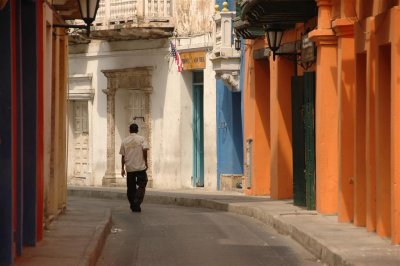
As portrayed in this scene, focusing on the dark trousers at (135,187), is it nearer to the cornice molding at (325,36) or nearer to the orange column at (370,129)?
the cornice molding at (325,36)

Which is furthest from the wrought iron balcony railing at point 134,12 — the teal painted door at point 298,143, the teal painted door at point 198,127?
the teal painted door at point 298,143

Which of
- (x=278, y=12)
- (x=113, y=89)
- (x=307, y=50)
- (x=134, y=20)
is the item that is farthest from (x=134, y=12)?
(x=307, y=50)

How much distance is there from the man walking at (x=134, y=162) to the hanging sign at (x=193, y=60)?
7884 millimetres

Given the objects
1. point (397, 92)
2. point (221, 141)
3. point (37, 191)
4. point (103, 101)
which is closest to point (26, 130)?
point (37, 191)

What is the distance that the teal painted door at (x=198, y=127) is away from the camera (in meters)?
31.4

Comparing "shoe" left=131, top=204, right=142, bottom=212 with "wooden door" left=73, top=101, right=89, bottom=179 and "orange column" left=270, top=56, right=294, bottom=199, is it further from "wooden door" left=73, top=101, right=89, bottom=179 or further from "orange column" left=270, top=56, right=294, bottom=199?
"wooden door" left=73, top=101, right=89, bottom=179

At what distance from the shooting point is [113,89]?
109ft

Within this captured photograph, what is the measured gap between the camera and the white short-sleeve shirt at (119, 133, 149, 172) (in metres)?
22.6

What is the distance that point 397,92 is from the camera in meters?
13.7

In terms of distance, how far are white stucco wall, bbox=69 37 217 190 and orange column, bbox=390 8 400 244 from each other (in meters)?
16.1

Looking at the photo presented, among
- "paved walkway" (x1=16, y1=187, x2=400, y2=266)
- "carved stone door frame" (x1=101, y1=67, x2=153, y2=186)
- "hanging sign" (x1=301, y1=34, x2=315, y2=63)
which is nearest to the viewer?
"paved walkway" (x1=16, y1=187, x2=400, y2=266)

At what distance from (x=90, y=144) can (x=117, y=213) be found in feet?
39.2

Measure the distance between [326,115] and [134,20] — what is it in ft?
44.2

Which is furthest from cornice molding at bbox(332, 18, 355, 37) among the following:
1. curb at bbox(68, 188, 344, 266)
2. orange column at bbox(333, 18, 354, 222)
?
curb at bbox(68, 188, 344, 266)
